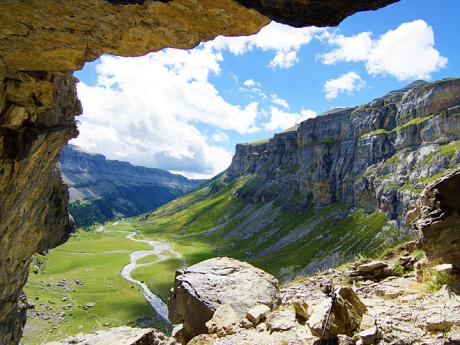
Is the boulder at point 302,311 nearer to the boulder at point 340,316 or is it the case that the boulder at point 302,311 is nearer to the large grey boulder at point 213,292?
the boulder at point 340,316

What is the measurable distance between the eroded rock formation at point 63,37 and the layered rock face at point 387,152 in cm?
10632

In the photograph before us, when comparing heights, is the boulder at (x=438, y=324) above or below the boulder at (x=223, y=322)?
above

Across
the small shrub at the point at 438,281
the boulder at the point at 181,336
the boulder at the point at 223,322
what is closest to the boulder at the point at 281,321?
the boulder at the point at 223,322

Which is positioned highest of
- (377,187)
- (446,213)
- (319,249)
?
(377,187)

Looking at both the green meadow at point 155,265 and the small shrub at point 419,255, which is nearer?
the small shrub at point 419,255

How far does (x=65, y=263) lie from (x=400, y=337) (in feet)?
584

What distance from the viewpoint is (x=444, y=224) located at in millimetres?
15297

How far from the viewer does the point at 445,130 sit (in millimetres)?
118438

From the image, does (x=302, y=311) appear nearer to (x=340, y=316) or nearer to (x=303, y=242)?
(x=340, y=316)

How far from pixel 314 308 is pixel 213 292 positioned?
6.85m

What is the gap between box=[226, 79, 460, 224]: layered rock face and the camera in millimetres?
116312

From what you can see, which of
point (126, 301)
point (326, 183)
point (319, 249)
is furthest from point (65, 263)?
point (326, 183)

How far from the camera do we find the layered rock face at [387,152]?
116m

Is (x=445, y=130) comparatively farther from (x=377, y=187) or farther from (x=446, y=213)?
(x=446, y=213)
